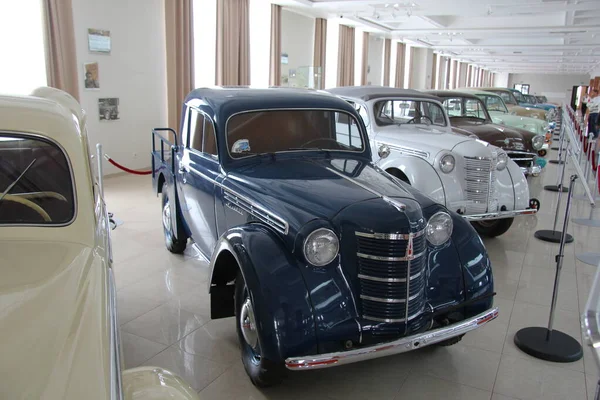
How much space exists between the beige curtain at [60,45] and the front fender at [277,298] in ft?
21.3

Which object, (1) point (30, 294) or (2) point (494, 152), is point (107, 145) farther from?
(1) point (30, 294)

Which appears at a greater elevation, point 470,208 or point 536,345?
point 470,208

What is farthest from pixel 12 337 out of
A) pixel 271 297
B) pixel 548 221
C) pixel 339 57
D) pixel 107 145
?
pixel 339 57

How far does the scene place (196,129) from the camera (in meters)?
4.27

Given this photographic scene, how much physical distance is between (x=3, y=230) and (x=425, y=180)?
169 inches

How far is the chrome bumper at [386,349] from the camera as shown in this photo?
2498 millimetres

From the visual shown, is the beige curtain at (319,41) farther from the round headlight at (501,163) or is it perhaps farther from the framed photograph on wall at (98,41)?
the round headlight at (501,163)

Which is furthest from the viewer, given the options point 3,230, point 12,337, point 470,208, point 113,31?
point 113,31

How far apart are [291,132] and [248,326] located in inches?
63.9

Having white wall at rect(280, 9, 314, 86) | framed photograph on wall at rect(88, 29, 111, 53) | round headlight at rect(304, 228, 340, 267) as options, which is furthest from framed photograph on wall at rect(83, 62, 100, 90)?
round headlight at rect(304, 228, 340, 267)

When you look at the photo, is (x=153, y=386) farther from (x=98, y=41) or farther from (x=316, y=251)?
(x=98, y=41)

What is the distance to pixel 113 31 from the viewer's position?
9016 millimetres

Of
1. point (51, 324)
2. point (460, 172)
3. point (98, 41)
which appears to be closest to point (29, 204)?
point (51, 324)

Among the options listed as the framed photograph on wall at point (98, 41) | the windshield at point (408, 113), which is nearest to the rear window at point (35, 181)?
the windshield at point (408, 113)
